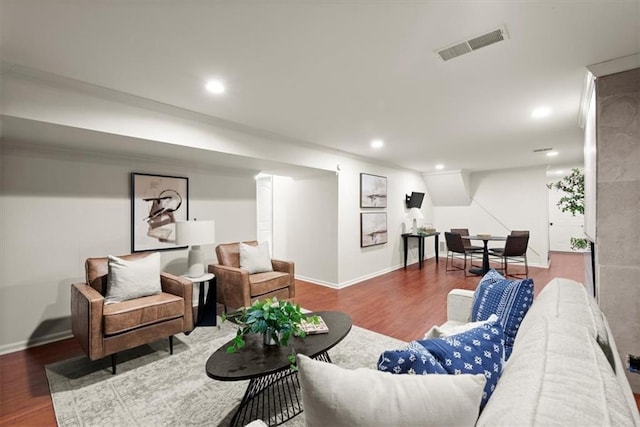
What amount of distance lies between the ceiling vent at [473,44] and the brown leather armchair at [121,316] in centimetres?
281

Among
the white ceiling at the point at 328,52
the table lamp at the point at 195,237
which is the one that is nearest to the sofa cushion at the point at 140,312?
the table lamp at the point at 195,237

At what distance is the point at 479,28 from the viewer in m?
1.67

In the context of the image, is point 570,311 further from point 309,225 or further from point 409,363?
point 309,225

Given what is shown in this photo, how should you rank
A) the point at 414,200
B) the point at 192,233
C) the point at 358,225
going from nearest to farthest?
the point at 192,233 < the point at 358,225 < the point at 414,200

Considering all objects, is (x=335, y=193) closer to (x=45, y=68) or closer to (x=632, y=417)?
(x=45, y=68)

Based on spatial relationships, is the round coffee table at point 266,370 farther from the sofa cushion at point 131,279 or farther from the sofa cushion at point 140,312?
the sofa cushion at point 131,279

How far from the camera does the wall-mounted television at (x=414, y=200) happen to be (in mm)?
6848

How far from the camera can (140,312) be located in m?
2.42

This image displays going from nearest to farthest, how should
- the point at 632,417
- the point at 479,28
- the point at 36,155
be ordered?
the point at 632,417 < the point at 479,28 < the point at 36,155

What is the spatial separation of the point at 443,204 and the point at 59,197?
7.93 meters

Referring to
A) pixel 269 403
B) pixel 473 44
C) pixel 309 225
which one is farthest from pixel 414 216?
pixel 269 403

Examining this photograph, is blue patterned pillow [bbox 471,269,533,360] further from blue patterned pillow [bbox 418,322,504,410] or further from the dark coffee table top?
the dark coffee table top

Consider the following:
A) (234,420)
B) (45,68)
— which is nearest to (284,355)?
(234,420)

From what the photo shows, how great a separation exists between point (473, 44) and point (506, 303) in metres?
1.57
